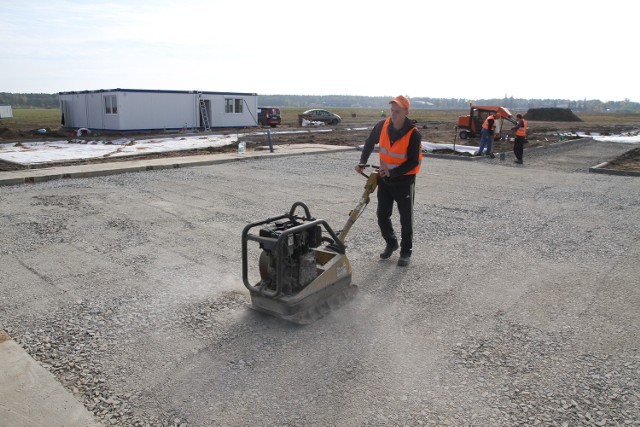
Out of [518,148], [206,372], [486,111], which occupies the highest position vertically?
[486,111]

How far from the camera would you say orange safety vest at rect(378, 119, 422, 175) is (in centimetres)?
525

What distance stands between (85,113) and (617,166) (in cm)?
2594

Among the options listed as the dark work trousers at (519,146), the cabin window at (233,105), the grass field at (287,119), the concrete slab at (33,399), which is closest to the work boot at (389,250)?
the concrete slab at (33,399)

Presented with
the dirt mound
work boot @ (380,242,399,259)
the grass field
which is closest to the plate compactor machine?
work boot @ (380,242,399,259)

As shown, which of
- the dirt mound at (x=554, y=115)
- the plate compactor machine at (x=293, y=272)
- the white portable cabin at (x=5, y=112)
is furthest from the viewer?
the dirt mound at (x=554, y=115)

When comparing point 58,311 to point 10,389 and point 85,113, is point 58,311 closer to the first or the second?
point 10,389

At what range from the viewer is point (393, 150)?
17.4ft

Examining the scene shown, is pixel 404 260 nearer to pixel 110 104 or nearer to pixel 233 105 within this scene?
pixel 110 104

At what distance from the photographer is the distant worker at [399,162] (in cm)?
523

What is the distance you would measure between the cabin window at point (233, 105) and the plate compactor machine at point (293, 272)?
90.2 ft

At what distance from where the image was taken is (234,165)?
47.2ft

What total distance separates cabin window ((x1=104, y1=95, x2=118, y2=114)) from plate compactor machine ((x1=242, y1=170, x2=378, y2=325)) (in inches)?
938

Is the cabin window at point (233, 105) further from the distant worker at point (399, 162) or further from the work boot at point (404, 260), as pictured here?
the work boot at point (404, 260)

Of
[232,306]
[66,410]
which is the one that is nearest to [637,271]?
[232,306]
